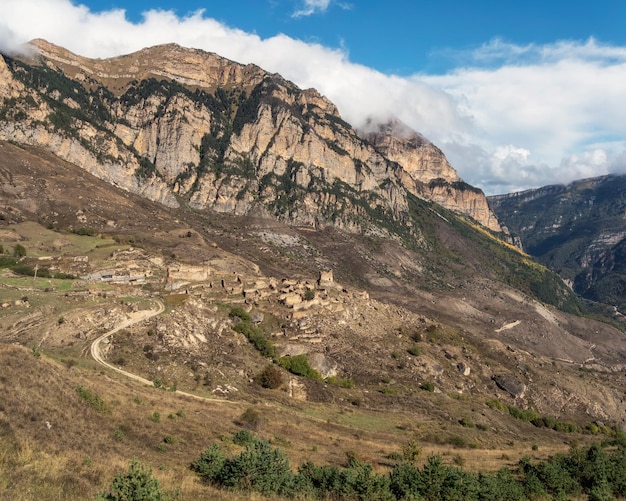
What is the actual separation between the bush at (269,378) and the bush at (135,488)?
3388cm

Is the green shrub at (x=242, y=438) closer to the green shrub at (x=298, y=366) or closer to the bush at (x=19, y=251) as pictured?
the green shrub at (x=298, y=366)

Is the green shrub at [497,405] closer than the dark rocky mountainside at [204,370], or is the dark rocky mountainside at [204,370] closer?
the dark rocky mountainside at [204,370]

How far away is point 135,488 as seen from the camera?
12.2 meters

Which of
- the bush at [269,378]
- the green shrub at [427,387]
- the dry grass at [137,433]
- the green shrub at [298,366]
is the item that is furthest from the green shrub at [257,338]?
the green shrub at [427,387]

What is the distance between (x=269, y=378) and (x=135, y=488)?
113 feet

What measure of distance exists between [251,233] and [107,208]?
6386cm

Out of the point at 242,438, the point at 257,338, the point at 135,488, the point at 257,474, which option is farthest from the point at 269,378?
the point at 135,488

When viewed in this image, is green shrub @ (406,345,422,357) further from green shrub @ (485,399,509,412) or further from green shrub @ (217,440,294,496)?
green shrub @ (217,440,294,496)

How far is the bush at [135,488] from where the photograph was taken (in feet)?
39.6

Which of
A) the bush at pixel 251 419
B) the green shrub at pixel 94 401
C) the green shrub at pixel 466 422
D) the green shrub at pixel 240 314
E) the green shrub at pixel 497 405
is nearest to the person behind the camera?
the green shrub at pixel 94 401

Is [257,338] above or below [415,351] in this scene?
above

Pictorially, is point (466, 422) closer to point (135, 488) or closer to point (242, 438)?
point (242, 438)

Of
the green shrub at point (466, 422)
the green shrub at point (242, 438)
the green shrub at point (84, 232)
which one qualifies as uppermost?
the green shrub at point (84, 232)

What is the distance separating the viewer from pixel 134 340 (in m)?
43.3
